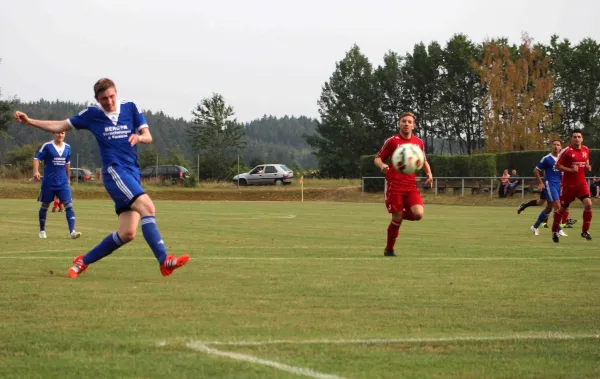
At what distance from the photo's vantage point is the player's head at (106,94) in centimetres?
943

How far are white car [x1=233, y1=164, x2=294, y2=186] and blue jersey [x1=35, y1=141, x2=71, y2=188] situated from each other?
46.5 m

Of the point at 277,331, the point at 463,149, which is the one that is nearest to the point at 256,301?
the point at 277,331

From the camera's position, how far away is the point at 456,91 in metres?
89.5

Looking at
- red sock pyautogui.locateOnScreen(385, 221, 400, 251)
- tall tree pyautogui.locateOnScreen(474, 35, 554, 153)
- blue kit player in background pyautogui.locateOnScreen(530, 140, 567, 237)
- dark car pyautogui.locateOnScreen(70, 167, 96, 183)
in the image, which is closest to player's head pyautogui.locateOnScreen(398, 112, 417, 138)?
red sock pyautogui.locateOnScreen(385, 221, 400, 251)

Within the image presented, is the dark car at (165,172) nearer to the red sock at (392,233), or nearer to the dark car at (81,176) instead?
the dark car at (81,176)

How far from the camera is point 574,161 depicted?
18.3m

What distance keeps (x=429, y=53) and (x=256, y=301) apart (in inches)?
3354

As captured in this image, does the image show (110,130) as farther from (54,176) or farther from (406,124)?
(54,176)

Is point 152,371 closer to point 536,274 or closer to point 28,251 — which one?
point 536,274

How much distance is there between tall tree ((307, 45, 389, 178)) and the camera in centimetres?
9231

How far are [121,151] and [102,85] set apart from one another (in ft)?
2.34

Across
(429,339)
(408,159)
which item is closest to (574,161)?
(408,159)

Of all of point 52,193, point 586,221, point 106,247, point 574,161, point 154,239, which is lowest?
point 586,221

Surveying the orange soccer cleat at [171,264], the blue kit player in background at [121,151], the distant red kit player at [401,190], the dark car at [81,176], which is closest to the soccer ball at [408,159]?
the distant red kit player at [401,190]
